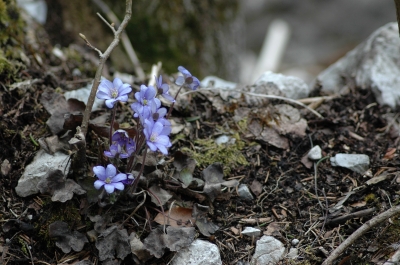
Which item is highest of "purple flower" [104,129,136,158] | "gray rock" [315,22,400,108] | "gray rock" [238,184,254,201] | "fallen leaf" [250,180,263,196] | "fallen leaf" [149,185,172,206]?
"gray rock" [315,22,400,108]

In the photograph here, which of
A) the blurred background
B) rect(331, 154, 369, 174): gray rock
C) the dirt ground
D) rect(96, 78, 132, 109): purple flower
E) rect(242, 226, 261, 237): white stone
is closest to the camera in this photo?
rect(96, 78, 132, 109): purple flower

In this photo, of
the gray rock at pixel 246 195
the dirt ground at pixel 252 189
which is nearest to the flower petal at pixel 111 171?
the dirt ground at pixel 252 189

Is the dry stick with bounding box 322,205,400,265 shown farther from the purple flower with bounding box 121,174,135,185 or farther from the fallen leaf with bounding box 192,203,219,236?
the purple flower with bounding box 121,174,135,185

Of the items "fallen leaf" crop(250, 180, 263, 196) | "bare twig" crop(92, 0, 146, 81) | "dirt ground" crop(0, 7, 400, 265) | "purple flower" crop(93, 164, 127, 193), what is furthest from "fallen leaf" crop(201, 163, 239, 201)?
"bare twig" crop(92, 0, 146, 81)

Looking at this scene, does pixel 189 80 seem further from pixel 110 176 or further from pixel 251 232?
pixel 251 232

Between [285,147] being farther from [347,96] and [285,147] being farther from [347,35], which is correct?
[347,35]

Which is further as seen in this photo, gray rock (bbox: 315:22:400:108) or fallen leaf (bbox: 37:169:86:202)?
gray rock (bbox: 315:22:400:108)

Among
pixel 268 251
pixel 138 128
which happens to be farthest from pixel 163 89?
pixel 268 251

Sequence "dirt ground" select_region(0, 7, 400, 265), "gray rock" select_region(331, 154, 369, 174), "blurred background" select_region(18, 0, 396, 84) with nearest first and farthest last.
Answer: "dirt ground" select_region(0, 7, 400, 265), "gray rock" select_region(331, 154, 369, 174), "blurred background" select_region(18, 0, 396, 84)
